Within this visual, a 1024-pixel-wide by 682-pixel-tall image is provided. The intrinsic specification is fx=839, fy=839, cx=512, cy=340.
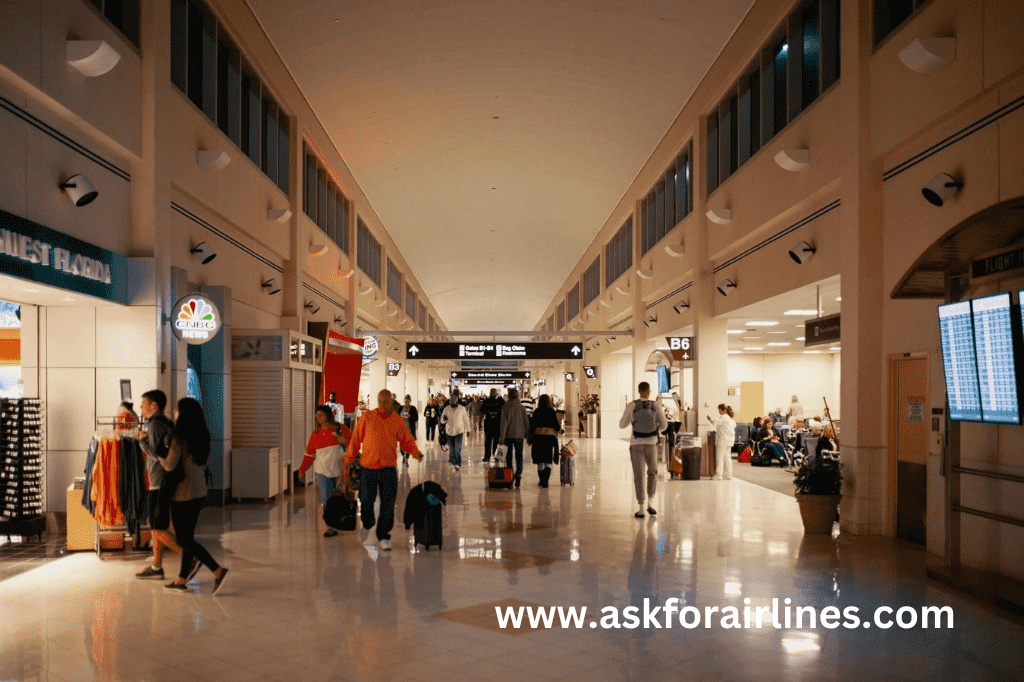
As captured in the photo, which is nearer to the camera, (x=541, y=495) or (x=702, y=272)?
(x=541, y=495)

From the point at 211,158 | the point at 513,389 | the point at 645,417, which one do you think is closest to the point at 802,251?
the point at 645,417

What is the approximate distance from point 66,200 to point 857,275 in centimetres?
845

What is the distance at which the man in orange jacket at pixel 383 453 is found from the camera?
26.8ft

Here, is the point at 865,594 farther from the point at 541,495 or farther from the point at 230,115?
the point at 230,115

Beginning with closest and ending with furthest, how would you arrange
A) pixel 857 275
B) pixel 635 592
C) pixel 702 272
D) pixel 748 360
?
1. pixel 635 592
2. pixel 857 275
3. pixel 702 272
4. pixel 748 360

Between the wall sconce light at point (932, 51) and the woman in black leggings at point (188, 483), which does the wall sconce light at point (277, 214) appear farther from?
the wall sconce light at point (932, 51)

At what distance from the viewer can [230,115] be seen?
43.0 feet

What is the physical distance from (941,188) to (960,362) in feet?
6.69

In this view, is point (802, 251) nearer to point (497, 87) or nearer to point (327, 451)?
point (327, 451)

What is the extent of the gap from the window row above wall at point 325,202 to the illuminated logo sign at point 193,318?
807 centimetres

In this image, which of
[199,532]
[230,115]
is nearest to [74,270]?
[199,532]

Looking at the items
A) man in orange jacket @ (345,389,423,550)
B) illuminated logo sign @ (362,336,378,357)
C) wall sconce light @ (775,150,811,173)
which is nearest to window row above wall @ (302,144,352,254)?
illuminated logo sign @ (362,336,378,357)

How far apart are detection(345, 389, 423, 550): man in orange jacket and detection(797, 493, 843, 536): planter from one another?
14.6 feet

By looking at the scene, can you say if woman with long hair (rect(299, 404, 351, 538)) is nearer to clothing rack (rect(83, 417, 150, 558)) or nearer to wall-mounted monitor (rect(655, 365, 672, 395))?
clothing rack (rect(83, 417, 150, 558))
